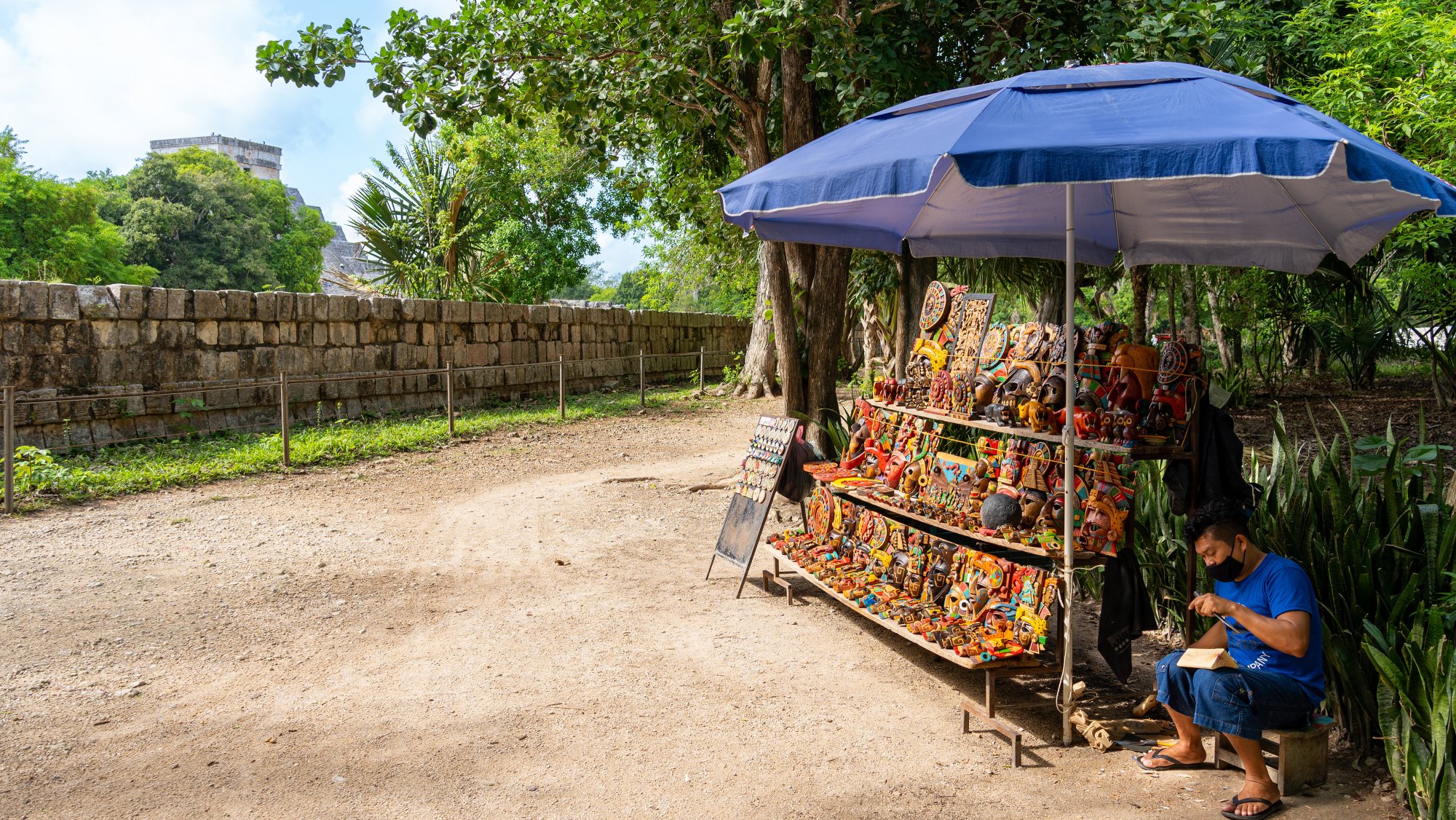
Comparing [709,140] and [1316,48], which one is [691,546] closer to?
[709,140]

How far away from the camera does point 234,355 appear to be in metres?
10.9

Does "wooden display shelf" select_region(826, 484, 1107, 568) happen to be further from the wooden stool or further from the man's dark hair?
the wooden stool

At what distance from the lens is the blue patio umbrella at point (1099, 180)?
2.76m

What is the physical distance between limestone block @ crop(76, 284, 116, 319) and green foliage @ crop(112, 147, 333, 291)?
2454cm

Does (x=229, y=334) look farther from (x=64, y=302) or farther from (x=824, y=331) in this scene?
(x=824, y=331)

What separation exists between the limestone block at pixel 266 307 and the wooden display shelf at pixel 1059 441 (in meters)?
9.07

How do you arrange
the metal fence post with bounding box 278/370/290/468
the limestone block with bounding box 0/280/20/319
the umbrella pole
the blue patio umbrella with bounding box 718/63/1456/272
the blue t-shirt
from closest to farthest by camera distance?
the blue patio umbrella with bounding box 718/63/1456/272, the blue t-shirt, the umbrella pole, the limestone block with bounding box 0/280/20/319, the metal fence post with bounding box 278/370/290/468

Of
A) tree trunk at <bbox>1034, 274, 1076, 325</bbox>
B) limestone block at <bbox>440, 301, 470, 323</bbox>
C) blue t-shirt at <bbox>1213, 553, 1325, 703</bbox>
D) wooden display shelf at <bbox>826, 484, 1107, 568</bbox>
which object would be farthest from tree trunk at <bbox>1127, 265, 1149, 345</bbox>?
limestone block at <bbox>440, 301, 470, 323</bbox>

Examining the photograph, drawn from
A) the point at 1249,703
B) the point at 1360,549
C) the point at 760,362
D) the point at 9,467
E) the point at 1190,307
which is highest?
the point at 1190,307

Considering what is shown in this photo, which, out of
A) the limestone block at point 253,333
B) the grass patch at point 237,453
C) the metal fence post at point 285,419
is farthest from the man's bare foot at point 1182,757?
the limestone block at point 253,333

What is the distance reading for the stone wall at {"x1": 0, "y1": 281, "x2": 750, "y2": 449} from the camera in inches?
355

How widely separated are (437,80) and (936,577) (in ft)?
18.9

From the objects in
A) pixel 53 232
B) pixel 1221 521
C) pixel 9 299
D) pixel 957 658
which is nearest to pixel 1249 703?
pixel 1221 521

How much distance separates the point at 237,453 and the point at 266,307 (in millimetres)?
2607
